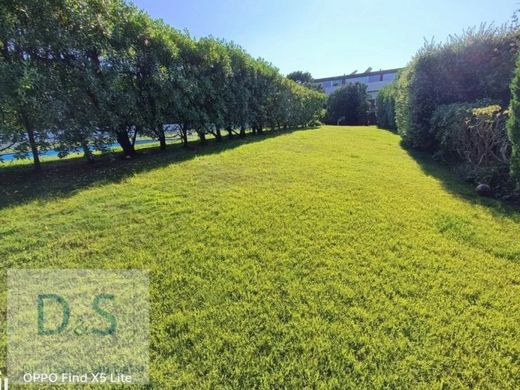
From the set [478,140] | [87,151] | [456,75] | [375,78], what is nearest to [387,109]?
[456,75]

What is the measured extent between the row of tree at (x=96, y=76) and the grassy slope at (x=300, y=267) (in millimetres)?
1484

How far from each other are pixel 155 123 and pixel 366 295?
7.61m

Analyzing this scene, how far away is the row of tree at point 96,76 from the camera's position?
553 centimetres

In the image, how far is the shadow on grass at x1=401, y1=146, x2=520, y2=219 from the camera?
4.77 meters

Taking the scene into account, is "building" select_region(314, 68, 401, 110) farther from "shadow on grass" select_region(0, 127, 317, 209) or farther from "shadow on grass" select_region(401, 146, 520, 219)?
"shadow on grass" select_region(0, 127, 317, 209)

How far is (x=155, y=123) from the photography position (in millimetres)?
8148

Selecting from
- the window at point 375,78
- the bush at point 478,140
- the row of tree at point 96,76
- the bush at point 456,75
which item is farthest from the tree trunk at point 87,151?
the window at point 375,78

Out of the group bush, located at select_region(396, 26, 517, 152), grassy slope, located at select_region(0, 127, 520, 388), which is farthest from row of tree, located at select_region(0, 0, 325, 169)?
bush, located at select_region(396, 26, 517, 152)

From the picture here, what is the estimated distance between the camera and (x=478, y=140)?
20.9 ft

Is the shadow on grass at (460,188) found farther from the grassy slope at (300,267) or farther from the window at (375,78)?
the window at (375,78)

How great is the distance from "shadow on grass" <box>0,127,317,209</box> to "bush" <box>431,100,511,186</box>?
689cm

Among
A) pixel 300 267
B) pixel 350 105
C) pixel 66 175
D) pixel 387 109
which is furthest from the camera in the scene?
pixel 350 105

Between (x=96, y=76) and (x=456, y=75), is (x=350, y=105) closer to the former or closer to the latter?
(x=456, y=75)

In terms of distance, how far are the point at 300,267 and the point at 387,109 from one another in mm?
20847
